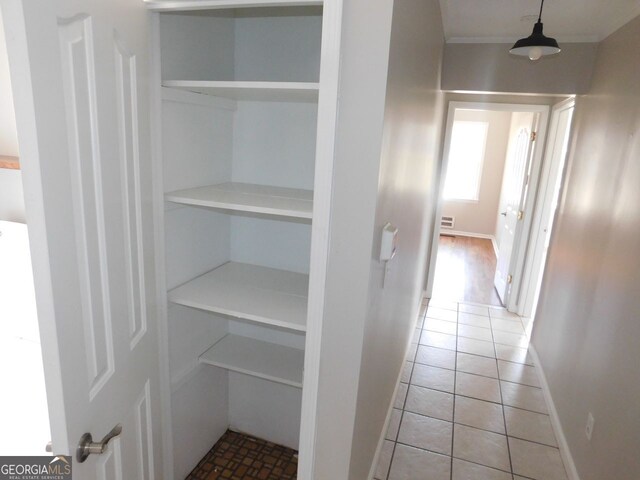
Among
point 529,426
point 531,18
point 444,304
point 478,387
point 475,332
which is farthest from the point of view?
point 444,304

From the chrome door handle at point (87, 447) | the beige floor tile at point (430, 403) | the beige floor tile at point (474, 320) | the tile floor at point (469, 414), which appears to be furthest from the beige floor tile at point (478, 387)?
the chrome door handle at point (87, 447)

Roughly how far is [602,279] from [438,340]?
1.75 m

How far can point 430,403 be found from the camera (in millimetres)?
2811

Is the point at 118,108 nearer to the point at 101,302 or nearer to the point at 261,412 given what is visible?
the point at 101,302

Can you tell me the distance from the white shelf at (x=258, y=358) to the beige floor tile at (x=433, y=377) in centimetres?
135

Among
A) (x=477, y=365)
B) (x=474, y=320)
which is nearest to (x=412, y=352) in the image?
(x=477, y=365)

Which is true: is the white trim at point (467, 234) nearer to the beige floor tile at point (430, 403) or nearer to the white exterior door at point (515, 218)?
the white exterior door at point (515, 218)

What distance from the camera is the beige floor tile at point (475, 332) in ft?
12.5

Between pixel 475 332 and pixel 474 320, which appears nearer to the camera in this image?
pixel 475 332

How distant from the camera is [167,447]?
5.98 ft

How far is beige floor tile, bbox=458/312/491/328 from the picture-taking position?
409 centimetres

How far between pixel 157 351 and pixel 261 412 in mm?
1018

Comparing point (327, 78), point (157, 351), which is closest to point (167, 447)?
point (157, 351)

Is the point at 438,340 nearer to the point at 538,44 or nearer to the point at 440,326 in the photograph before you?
the point at 440,326
